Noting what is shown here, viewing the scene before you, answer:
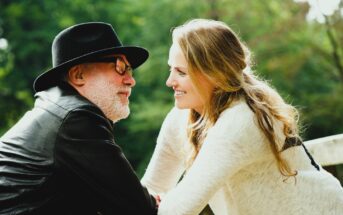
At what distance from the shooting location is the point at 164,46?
20.2m

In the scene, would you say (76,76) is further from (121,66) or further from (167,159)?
(167,159)

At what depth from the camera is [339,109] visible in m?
16.2

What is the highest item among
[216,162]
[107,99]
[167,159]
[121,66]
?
[121,66]

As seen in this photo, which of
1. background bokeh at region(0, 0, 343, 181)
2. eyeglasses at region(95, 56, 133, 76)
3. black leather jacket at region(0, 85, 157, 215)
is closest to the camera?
black leather jacket at region(0, 85, 157, 215)

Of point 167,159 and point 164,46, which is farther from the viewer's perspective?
point 164,46

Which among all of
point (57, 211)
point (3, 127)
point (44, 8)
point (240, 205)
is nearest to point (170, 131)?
point (240, 205)

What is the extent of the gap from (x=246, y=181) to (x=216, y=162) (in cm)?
24

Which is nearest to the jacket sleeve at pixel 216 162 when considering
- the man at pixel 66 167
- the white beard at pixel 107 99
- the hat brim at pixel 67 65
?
the man at pixel 66 167

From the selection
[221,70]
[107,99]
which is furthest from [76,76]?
[221,70]

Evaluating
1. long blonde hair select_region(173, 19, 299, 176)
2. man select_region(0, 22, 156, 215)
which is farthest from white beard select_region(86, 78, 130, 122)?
long blonde hair select_region(173, 19, 299, 176)

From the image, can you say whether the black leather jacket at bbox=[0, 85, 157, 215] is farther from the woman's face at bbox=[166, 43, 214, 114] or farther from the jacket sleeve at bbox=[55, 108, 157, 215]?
the woman's face at bbox=[166, 43, 214, 114]

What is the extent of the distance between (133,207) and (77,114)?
0.49m

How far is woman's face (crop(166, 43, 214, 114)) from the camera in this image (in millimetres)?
2648

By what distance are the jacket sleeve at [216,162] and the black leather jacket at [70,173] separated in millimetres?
160
